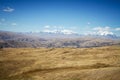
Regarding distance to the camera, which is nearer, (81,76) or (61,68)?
(81,76)

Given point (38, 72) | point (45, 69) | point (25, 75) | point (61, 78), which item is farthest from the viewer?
point (45, 69)

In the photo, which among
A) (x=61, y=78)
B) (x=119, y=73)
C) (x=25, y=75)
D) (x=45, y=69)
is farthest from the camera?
(x=45, y=69)

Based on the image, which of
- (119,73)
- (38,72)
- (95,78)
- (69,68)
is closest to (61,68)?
(69,68)

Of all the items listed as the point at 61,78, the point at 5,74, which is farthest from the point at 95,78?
the point at 5,74

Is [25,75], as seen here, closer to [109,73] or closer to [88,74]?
[88,74]

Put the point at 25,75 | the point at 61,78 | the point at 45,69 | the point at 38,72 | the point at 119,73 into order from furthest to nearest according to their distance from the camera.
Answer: the point at 45,69, the point at 38,72, the point at 25,75, the point at 61,78, the point at 119,73

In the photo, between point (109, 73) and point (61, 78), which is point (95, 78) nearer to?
point (109, 73)

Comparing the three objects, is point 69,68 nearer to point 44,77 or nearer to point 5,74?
point 44,77

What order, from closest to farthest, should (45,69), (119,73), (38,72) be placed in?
1. (119,73)
2. (38,72)
3. (45,69)

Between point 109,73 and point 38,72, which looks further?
point 38,72

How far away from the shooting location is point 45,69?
2104 inches

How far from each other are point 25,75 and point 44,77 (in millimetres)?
6635

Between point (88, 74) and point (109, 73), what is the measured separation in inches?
219

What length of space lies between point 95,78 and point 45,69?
64.8 ft
